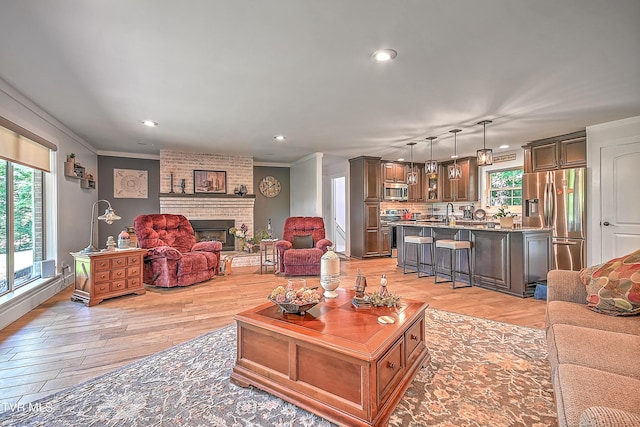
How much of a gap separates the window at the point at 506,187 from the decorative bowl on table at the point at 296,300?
603 cm

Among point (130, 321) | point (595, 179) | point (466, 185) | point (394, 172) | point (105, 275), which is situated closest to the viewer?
point (130, 321)

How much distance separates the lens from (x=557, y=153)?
17.0 ft

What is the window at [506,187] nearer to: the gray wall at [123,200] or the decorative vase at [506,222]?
the decorative vase at [506,222]

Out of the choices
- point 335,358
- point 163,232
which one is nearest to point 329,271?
point 335,358

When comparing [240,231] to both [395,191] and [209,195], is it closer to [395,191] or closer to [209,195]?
[209,195]

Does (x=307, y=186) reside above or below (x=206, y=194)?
above

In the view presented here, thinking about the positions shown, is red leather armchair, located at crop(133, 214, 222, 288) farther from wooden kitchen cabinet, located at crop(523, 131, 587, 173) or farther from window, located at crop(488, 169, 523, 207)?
window, located at crop(488, 169, 523, 207)

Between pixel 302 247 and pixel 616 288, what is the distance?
4.20 m

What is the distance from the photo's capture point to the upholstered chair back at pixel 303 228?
5.68 metres

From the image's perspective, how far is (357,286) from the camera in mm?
2270

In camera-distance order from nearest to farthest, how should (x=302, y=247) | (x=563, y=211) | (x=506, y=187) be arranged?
(x=563, y=211)
(x=302, y=247)
(x=506, y=187)

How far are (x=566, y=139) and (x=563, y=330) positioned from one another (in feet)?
15.6

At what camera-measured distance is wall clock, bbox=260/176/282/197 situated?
316 inches

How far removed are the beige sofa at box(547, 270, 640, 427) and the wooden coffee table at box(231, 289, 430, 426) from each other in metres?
0.73
